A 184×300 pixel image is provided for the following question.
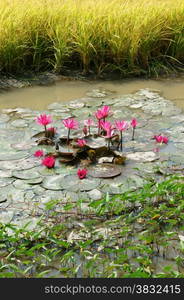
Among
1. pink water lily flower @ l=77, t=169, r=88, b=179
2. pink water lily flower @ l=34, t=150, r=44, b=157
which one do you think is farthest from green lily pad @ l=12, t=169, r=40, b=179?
pink water lily flower @ l=77, t=169, r=88, b=179

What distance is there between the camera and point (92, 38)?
570 centimetres

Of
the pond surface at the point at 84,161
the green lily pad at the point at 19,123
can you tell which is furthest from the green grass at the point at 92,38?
the green lily pad at the point at 19,123

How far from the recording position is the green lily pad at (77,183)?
3.16 meters

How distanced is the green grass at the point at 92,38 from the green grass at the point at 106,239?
9.99 ft

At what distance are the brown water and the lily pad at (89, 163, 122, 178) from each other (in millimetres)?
1516

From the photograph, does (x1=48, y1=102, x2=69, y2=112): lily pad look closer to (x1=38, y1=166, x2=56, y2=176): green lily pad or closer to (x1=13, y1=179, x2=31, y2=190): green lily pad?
(x1=38, y1=166, x2=56, y2=176): green lily pad

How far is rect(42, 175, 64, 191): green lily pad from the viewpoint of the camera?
125 inches

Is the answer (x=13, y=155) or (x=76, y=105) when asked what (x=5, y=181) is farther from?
(x=76, y=105)

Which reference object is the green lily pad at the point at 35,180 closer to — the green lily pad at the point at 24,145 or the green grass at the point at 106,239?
the green grass at the point at 106,239

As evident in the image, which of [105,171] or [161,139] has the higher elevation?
[161,139]

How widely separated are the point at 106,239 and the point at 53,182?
2.55 ft

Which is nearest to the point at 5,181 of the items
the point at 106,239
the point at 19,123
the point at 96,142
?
the point at 96,142

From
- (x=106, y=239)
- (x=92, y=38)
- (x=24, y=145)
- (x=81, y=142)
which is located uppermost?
(x=92, y=38)

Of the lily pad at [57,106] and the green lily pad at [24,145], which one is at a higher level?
the lily pad at [57,106]
